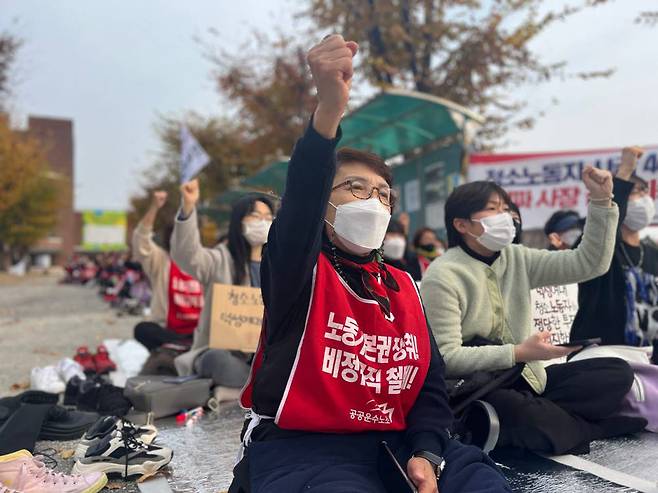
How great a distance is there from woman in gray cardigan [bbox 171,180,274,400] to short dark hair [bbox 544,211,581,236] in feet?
7.64

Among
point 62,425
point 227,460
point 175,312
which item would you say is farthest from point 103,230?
point 227,460

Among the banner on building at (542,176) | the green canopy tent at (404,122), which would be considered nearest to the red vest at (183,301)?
the green canopy tent at (404,122)

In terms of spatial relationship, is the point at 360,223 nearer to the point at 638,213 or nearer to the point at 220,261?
Result: the point at 638,213

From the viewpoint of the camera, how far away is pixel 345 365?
1.79m

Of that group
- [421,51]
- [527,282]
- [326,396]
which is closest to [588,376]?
[527,282]

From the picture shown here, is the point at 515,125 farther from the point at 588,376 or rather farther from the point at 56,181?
the point at 56,181

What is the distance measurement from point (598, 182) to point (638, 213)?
97 centimetres

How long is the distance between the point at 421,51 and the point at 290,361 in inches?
460

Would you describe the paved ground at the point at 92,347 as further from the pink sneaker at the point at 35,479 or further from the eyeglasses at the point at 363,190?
the eyeglasses at the point at 363,190

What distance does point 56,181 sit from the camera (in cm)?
4034

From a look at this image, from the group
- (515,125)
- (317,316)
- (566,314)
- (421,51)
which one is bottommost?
(566,314)

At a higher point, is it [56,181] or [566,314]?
[56,181]

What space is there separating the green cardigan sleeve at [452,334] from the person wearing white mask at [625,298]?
→ 1.32m

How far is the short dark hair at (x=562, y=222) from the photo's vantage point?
468cm
